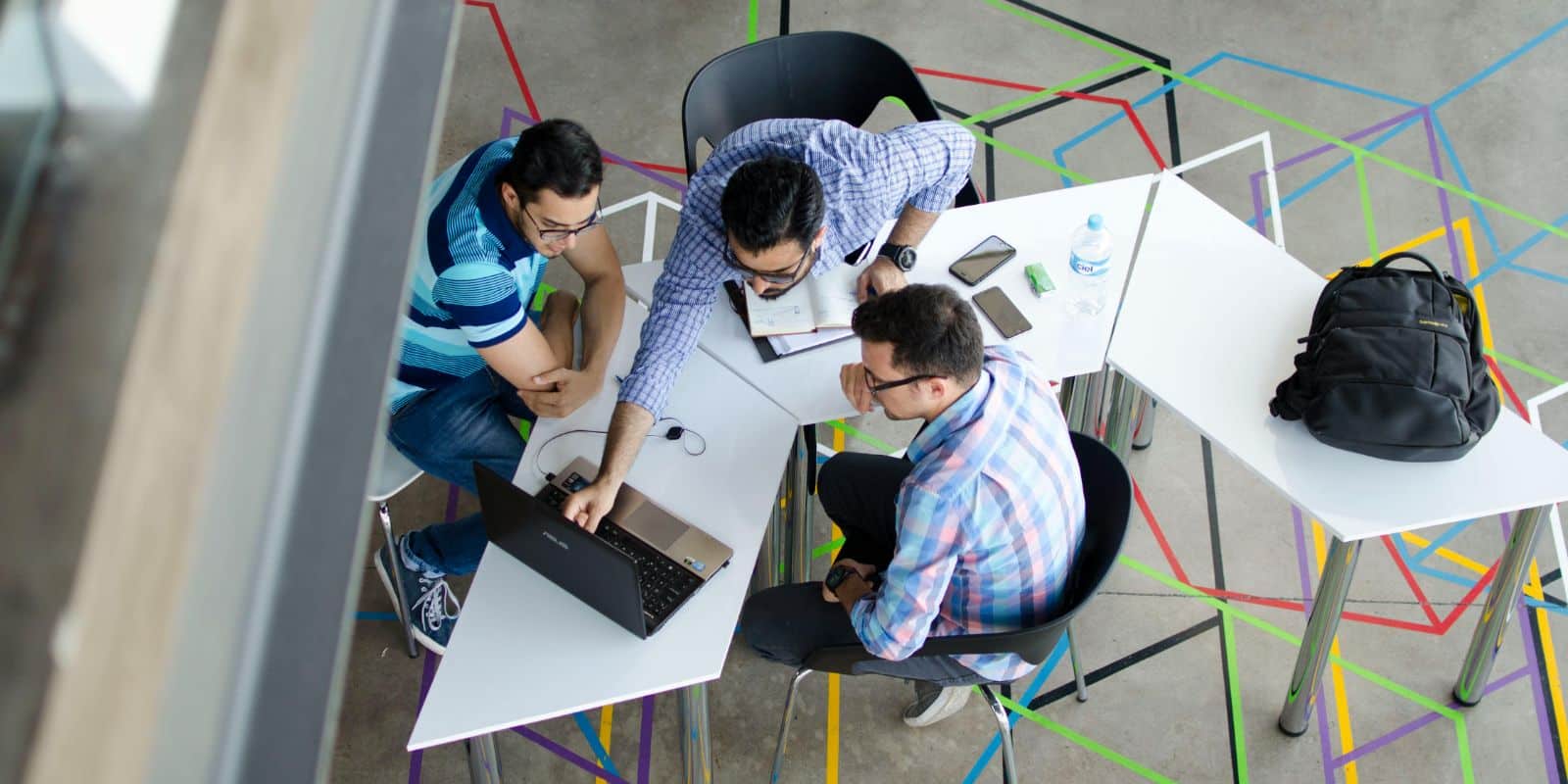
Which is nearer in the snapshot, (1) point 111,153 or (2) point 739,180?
(1) point 111,153

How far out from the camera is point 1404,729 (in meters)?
3.32

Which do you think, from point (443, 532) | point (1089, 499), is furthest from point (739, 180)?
point (443, 532)

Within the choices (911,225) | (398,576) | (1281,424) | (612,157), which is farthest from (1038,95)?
(398,576)

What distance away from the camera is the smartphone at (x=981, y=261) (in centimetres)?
311

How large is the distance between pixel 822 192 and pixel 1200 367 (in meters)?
0.93

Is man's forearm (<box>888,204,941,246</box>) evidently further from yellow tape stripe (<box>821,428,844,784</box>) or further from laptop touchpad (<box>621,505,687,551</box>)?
laptop touchpad (<box>621,505,687,551</box>)

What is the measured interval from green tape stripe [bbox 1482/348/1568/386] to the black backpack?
4.41 ft

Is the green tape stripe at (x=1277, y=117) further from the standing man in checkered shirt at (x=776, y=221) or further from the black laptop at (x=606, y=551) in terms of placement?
the black laptop at (x=606, y=551)

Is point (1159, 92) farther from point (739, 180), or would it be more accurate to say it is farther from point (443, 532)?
point (443, 532)

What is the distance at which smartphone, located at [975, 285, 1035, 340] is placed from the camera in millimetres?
3010

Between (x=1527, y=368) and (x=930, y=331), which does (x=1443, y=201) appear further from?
(x=930, y=331)

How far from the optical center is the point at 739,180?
267cm

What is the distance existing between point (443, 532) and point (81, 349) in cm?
295

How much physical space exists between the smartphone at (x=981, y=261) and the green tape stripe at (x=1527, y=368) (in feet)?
5.84
